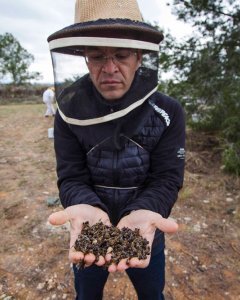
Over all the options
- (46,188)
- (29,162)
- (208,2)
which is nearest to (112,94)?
(46,188)

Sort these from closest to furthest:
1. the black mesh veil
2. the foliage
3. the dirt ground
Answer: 1. the black mesh veil
2. the dirt ground
3. the foliage

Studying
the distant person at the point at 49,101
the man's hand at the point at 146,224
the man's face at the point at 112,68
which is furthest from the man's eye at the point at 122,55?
the distant person at the point at 49,101

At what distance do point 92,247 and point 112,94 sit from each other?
31.4 inches

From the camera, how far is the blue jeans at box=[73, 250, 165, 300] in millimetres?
1756

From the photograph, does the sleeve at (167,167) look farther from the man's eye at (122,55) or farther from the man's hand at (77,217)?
the man's eye at (122,55)

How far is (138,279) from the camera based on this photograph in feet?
5.86

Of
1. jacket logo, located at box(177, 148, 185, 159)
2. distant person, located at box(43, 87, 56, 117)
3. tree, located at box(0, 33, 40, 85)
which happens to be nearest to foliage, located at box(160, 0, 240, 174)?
jacket logo, located at box(177, 148, 185, 159)

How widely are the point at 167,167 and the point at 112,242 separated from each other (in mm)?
516

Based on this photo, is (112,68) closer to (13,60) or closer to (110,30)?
(110,30)

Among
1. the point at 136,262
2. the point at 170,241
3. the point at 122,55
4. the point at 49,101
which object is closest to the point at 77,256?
the point at 136,262

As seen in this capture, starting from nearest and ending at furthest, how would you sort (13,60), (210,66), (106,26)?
(106,26) < (210,66) < (13,60)

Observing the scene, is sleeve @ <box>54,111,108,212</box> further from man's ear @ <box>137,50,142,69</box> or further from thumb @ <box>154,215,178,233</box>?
man's ear @ <box>137,50,142,69</box>

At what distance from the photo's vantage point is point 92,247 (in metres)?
1.50

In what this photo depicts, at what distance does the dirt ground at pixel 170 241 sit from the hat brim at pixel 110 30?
7.36 ft
